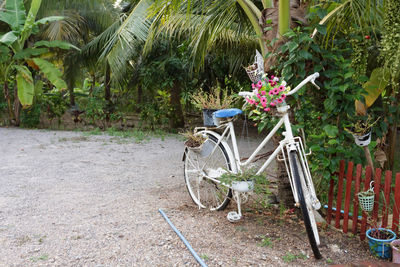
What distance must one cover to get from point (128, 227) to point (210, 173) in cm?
97

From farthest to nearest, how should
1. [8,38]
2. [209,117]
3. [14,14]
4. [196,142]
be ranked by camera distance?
[14,14]
[8,38]
[196,142]
[209,117]

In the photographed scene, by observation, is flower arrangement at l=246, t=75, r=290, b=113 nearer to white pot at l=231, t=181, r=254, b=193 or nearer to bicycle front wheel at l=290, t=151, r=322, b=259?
bicycle front wheel at l=290, t=151, r=322, b=259

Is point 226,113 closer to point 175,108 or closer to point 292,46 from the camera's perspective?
point 292,46

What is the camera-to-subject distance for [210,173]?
3.72 metres

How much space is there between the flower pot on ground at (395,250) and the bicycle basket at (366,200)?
324 millimetres

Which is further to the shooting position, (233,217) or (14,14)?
(14,14)

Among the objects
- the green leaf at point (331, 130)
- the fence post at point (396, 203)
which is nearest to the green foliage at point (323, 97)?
the green leaf at point (331, 130)

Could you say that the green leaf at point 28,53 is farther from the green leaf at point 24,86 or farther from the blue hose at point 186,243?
the blue hose at point 186,243

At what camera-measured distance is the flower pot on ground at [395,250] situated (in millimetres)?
2697

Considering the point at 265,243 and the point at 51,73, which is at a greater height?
the point at 51,73

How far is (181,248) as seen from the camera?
2.95 meters

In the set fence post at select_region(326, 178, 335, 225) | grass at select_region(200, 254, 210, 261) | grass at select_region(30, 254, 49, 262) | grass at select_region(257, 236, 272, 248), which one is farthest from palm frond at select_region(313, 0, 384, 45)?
grass at select_region(30, 254, 49, 262)

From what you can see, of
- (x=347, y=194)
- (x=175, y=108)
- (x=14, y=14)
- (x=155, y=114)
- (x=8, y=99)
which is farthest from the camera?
(x=175, y=108)

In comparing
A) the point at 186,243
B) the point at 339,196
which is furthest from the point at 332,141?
the point at 186,243
